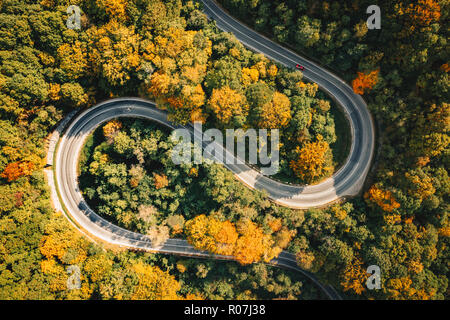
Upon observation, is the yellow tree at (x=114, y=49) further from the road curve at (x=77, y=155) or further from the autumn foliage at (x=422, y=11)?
the autumn foliage at (x=422, y=11)

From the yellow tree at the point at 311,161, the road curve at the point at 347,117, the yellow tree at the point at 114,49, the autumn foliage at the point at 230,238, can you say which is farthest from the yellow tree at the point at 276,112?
the yellow tree at the point at 114,49

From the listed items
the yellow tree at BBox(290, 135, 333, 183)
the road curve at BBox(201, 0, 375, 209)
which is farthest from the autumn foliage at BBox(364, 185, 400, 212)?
the yellow tree at BBox(290, 135, 333, 183)

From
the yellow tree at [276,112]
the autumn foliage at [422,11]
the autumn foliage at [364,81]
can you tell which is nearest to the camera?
the autumn foliage at [422,11]

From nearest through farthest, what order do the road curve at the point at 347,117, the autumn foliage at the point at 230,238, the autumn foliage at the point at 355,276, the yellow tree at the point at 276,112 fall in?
the yellow tree at the point at 276,112, the autumn foliage at the point at 230,238, the autumn foliage at the point at 355,276, the road curve at the point at 347,117

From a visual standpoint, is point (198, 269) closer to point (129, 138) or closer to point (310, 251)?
point (310, 251)

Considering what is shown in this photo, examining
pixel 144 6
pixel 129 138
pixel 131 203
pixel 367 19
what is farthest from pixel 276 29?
pixel 131 203

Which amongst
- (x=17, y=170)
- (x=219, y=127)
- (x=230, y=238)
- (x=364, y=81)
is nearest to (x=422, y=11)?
(x=364, y=81)

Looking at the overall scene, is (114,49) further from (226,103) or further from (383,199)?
(383,199)
